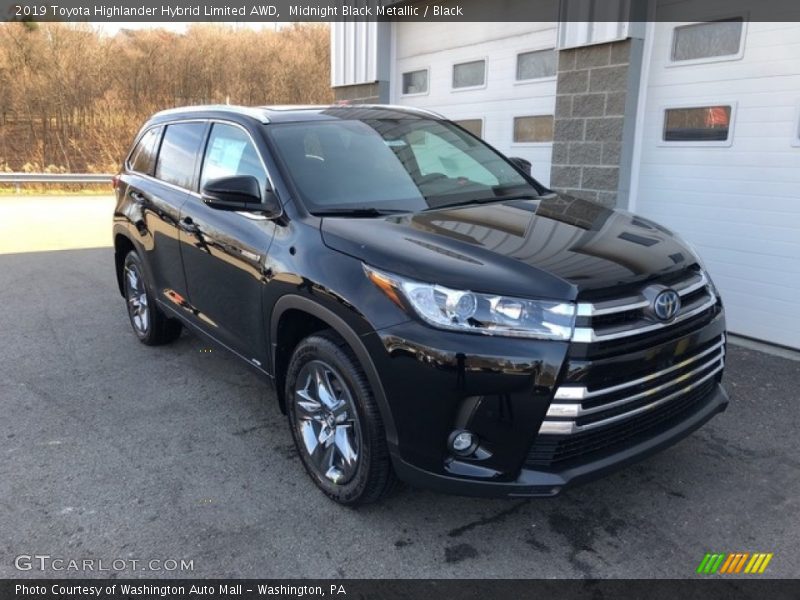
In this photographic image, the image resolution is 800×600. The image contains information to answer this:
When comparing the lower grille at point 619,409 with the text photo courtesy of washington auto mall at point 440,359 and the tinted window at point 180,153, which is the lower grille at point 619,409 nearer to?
the text photo courtesy of washington auto mall at point 440,359

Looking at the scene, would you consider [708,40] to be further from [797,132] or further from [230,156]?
[230,156]

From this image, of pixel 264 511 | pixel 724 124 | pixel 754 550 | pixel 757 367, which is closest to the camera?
pixel 754 550

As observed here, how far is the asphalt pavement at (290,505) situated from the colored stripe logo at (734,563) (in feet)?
0.12

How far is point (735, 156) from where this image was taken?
5.42 m

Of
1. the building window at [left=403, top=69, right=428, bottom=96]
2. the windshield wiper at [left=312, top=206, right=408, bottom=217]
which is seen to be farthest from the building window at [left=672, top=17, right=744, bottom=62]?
the building window at [left=403, top=69, right=428, bottom=96]

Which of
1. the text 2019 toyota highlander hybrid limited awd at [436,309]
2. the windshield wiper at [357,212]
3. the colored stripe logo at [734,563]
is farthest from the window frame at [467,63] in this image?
the colored stripe logo at [734,563]

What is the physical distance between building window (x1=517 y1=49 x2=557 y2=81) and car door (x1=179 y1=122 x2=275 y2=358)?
4377 mm

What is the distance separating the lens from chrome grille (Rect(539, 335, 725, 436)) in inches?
95.7

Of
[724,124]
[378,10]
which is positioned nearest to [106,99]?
[378,10]

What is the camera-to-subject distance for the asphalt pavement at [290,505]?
2.74 metres

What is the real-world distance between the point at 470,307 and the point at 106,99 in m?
23.9

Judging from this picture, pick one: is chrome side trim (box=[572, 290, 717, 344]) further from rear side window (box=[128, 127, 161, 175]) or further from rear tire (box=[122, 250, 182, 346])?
rear side window (box=[128, 127, 161, 175])
